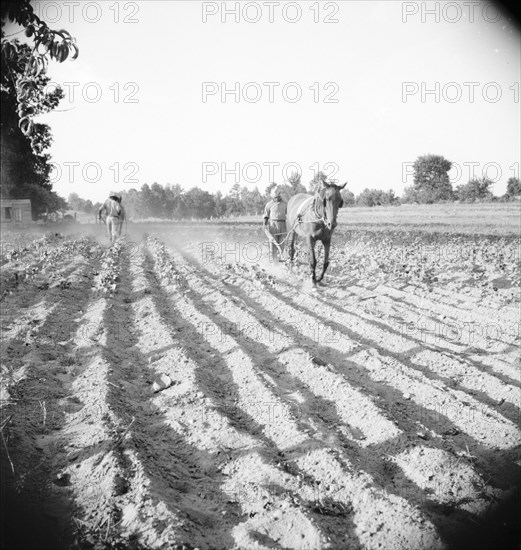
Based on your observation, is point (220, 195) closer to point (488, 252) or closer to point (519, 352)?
point (488, 252)

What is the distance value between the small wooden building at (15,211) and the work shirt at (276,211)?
22.5 m

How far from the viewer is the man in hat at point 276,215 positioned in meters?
11.5

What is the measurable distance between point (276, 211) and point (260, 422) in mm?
8736

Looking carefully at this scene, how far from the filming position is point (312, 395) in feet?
13.2

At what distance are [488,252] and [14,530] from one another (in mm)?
12500

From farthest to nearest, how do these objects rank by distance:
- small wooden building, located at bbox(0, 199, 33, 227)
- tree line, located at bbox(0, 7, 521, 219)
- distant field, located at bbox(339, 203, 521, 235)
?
small wooden building, located at bbox(0, 199, 33, 227) < distant field, located at bbox(339, 203, 521, 235) < tree line, located at bbox(0, 7, 521, 219)

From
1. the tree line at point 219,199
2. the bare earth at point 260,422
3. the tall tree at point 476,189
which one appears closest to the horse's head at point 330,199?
the bare earth at point 260,422

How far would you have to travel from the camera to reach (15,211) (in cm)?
2702

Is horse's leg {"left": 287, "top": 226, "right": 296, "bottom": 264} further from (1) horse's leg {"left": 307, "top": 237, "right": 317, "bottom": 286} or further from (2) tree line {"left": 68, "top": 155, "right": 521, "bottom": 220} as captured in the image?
(2) tree line {"left": 68, "top": 155, "right": 521, "bottom": 220}

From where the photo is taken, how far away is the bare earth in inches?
90.0

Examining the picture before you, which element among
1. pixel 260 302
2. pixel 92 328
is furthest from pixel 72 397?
pixel 260 302

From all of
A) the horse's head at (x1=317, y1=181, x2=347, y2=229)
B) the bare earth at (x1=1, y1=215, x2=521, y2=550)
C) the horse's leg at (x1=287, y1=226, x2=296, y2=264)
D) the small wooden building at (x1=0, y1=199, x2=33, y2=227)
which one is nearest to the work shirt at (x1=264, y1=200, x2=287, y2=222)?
the horse's leg at (x1=287, y1=226, x2=296, y2=264)

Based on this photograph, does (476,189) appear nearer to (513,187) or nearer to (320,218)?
(513,187)

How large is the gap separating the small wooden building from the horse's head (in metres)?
25.7
